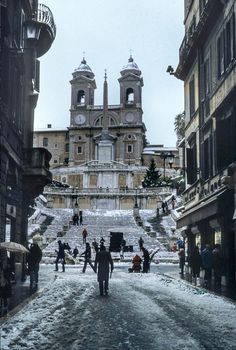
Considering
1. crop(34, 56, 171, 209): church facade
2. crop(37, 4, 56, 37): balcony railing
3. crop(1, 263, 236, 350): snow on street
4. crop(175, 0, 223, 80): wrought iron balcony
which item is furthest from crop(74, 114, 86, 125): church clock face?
crop(1, 263, 236, 350): snow on street

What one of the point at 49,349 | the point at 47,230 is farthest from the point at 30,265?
the point at 47,230

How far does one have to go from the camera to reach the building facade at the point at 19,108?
736 inches

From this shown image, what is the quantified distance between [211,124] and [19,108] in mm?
7658

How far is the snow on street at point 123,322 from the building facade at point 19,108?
484cm

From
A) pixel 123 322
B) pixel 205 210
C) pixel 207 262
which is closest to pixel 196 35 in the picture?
pixel 205 210

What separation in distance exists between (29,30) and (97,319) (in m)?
15.5

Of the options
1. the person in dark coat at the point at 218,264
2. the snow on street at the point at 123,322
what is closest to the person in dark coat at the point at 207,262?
the person in dark coat at the point at 218,264

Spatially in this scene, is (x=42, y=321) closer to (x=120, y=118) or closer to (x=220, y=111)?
(x=220, y=111)

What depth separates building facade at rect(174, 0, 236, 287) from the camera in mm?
19641

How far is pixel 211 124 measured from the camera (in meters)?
23.0

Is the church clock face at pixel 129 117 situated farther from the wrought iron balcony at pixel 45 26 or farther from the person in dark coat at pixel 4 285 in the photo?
the person in dark coat at pixel 4 285

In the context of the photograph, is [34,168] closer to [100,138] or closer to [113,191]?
[113,191]

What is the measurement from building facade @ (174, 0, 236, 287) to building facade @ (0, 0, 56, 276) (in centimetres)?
677

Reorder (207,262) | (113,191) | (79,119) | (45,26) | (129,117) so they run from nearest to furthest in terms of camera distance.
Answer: (207,262)
(45,26)
(113,191)
(129,117)
(79,119)
